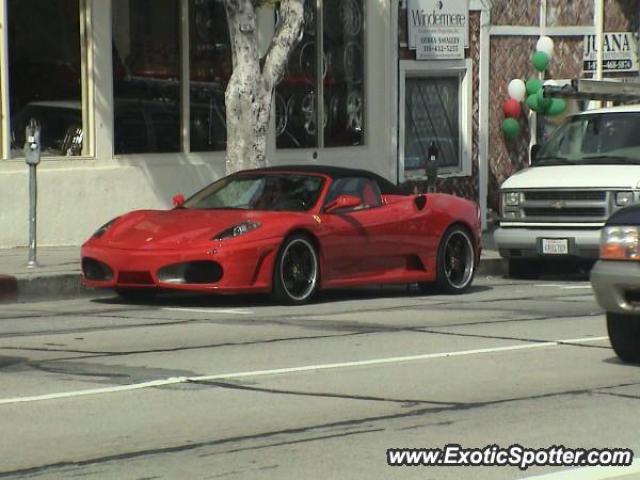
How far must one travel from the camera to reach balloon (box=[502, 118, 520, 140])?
26.4 meters

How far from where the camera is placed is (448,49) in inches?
998

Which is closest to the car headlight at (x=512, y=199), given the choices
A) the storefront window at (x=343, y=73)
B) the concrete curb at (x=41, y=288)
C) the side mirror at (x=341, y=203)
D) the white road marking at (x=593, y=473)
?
the side mirror at (x=341, y=203)

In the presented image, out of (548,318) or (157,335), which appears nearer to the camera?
(157,335)

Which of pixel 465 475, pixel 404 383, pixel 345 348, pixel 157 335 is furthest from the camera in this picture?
pixel 157 335

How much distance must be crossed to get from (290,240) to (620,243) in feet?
17.0

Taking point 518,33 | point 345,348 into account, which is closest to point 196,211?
point 345,348

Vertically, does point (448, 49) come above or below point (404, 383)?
above

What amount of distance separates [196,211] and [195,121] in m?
6.54

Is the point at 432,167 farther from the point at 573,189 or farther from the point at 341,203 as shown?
the point at 341,203

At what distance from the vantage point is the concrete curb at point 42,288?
16.0 metres

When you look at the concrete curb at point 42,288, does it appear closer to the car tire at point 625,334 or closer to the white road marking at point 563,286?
the white road marking at point 563,286

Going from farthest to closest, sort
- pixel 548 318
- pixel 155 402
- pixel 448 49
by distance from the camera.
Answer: pixel 448 49, pixel 548 318, pixel 155 402

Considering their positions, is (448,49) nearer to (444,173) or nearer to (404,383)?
(444,173)

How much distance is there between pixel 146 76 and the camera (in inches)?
835
